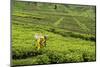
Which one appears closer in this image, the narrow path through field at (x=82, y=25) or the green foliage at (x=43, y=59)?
the green foliage at (x=43, y=59)

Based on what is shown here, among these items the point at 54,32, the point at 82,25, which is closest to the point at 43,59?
the point at 54,32

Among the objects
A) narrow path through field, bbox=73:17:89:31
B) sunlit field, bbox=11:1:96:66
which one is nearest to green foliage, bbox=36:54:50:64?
sunlit field, bbox=11:1:96:66

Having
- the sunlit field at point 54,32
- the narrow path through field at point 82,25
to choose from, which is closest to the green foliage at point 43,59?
the sunlit field at point 54,32

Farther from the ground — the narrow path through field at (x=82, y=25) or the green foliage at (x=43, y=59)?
the narrow path through field at (x=82, y=25)

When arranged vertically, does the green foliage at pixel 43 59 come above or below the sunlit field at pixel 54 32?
below

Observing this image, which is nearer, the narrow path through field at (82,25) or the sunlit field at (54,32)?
the sunlit field at (54,32)

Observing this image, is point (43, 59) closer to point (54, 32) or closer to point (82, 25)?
point (54, 32)

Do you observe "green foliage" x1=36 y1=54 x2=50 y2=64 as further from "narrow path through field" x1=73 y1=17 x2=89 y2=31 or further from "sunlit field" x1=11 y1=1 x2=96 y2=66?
"narrow path through field" x1=73 y1=17 x2=89 y2=31

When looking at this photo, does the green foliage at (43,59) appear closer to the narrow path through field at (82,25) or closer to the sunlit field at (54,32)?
the sunlit field at (54,32)

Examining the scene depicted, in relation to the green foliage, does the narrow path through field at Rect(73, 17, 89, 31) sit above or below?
above

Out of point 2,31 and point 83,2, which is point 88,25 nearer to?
point 83,2

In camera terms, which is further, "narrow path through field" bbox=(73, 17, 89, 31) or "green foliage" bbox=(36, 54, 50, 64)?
"narrow path through field" bbox=(73, 17, 89, 31)

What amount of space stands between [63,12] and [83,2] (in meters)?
0.32

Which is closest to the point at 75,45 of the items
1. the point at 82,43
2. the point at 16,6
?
the point at 82,43
